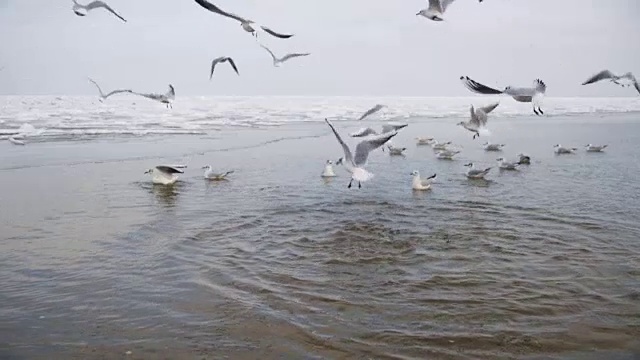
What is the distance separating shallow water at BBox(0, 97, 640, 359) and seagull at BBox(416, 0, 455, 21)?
9.96ft

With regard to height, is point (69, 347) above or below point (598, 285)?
below

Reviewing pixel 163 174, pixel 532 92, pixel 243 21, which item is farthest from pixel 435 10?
pixel 163 174

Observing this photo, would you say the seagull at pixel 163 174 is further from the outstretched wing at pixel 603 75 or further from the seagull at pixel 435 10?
the outstretched wing at pixel 603 75

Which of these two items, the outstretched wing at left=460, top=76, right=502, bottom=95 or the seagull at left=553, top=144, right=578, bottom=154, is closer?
the outstretched wing at left=460, top=76, right=502, bottom=95

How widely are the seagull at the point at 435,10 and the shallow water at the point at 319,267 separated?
304 centimetres

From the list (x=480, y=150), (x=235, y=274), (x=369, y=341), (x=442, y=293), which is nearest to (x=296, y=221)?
(x=235, y=274)

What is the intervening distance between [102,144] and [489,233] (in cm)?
1505

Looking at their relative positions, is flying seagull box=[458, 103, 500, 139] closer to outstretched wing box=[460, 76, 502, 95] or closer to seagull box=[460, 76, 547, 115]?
seagull box=[460, 76, 547, 115]

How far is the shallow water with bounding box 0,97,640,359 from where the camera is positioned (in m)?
4.19

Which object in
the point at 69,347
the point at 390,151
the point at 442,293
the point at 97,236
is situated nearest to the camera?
the point at 69,347

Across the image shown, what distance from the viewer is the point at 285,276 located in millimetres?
5629

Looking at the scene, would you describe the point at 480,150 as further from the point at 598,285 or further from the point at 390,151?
the point at 598,285

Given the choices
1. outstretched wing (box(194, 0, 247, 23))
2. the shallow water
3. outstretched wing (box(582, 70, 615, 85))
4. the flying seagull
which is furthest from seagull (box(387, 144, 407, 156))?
outstretched wing (box(194, 0, 247, 23))

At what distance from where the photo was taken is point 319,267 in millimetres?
5953
